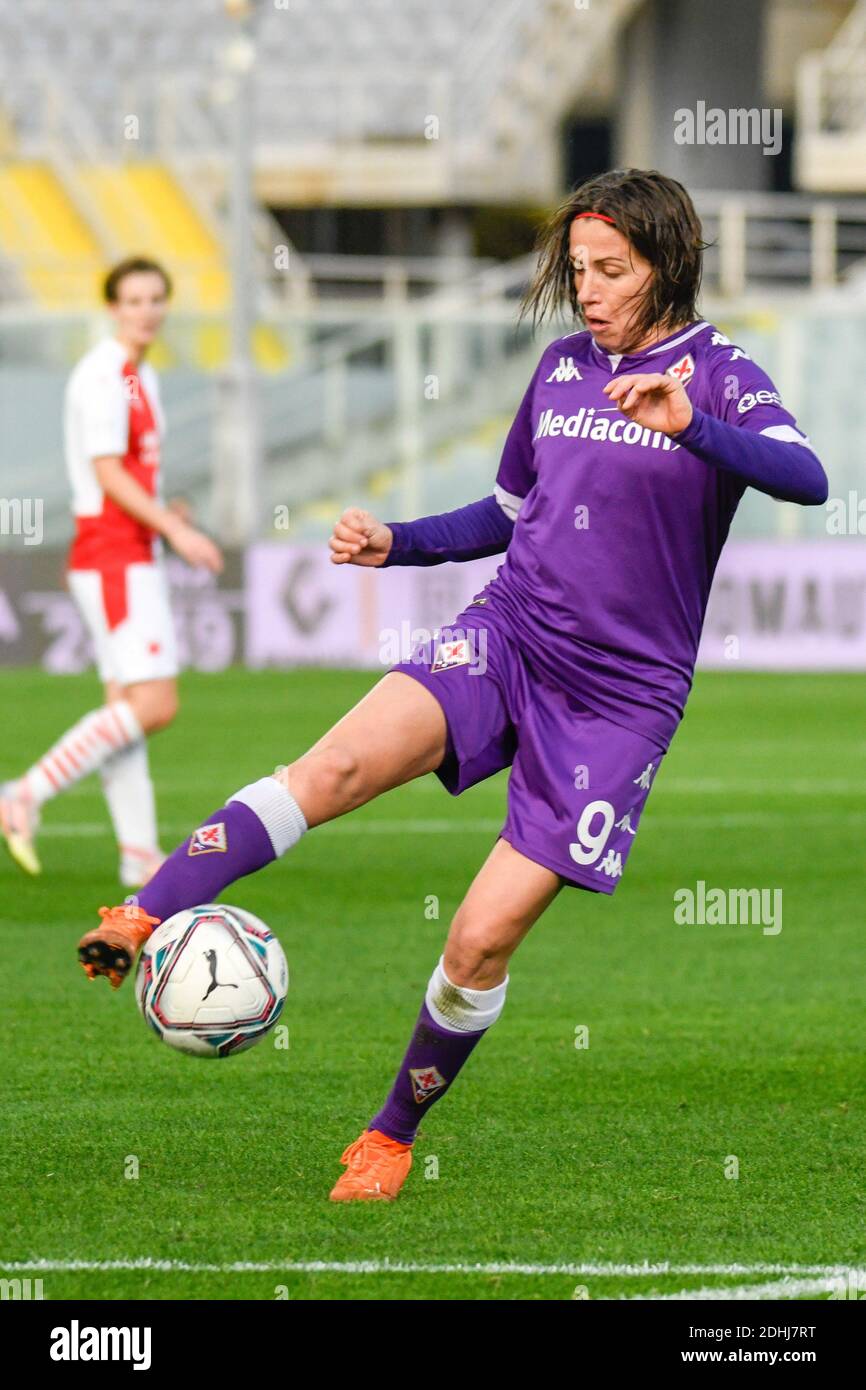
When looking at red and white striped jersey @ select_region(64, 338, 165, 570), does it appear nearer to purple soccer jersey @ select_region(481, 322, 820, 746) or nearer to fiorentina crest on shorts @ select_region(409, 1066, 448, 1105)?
purple soccer jersey @ select_region(481, 322, 820, 746)

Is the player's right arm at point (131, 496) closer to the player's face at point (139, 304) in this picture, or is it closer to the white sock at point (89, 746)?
the player's face at point (139, 304)

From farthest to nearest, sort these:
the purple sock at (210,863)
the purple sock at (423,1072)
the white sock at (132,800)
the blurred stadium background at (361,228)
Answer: the blurred stadium background at (361,228), the white sock at (132,800), the purple sock at (423,1072), the purple sock at (210,863)

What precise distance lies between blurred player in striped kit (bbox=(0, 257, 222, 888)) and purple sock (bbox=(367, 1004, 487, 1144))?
13.4 feet

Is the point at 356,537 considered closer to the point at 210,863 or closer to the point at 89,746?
the point at 210,863

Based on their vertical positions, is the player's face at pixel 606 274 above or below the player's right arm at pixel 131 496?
above

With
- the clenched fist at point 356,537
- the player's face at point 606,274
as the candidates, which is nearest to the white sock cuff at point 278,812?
the clenched fist at point 356,537

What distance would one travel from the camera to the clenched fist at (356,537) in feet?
16.1

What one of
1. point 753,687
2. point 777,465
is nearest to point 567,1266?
point 777,465

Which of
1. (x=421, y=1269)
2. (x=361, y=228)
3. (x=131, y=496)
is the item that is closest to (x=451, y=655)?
(x=421, y=1269)

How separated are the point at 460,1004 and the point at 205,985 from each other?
1.94 feet

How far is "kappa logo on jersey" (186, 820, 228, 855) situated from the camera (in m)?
4.54

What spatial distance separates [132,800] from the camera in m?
9.03

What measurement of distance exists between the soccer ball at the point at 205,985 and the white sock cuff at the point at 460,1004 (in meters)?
0.38

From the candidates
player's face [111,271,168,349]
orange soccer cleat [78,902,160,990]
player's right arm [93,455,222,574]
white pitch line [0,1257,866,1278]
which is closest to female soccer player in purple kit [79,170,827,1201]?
orange soccer cleat [78,902,160,990]
